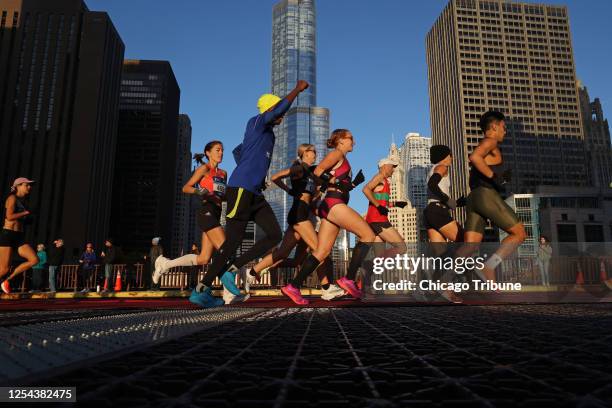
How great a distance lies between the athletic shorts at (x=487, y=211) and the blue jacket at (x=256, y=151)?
2590 mm

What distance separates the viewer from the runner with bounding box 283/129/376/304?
5.64 m

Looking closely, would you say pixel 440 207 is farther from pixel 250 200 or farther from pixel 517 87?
pixel 517 87

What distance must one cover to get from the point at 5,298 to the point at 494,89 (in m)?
126

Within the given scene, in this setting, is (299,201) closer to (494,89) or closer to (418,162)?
(494,89)

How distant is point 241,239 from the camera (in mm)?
4656

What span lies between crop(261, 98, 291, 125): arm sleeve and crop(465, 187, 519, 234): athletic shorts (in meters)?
2.59

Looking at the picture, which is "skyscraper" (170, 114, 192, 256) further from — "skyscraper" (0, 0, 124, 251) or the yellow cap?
the yellow cap

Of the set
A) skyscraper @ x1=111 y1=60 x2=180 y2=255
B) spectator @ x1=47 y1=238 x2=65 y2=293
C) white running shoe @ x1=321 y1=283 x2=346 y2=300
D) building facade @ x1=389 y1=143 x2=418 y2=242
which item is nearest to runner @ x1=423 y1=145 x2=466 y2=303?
white running shoe @ x1=321 y1=283 x2=346 y2=300

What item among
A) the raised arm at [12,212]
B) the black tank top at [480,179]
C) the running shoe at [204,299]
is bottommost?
the running shoe at [204,299]

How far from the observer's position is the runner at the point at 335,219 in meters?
5.64

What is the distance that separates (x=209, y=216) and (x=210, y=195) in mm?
504

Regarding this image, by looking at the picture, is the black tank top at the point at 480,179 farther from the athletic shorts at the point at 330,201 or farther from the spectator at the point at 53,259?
the spectator at the point at 53,259

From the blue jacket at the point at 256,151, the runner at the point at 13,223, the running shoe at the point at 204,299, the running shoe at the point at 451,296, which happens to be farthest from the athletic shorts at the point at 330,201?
→ the runner at the point at 13,223

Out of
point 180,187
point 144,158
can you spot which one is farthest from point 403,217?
point 144,158
